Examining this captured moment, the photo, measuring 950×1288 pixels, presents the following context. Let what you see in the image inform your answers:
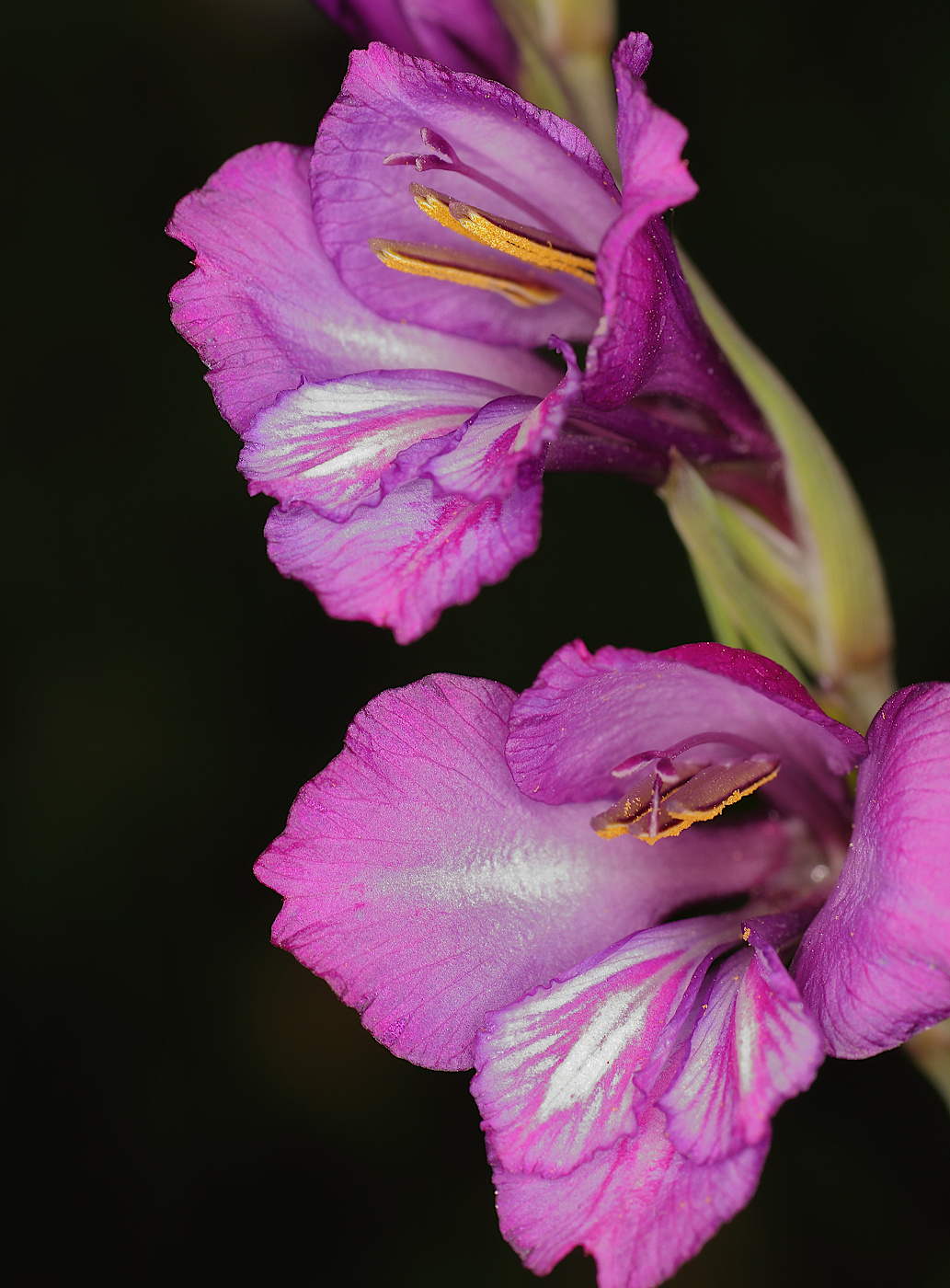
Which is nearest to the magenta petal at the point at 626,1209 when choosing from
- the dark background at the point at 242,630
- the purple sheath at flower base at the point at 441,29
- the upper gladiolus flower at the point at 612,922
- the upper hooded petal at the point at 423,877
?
the upper gladiolus flower at the point at 612,922

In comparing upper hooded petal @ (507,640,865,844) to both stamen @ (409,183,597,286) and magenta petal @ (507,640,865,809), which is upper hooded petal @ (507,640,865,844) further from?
stamen @ (409,183,597,286)

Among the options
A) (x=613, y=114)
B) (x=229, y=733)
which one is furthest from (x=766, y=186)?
(x=229, y=733)

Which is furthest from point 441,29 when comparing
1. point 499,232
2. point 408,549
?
point 408,549

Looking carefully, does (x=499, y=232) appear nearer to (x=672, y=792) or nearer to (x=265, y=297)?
(x=265, y=297)

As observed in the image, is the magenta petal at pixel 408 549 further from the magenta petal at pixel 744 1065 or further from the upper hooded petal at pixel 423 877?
the magenta petal at pixel 744 1065

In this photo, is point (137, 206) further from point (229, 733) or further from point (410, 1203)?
point (410, 1203)
